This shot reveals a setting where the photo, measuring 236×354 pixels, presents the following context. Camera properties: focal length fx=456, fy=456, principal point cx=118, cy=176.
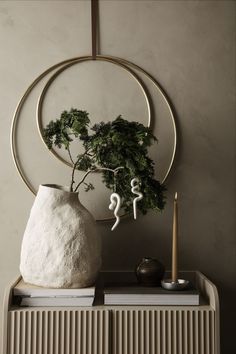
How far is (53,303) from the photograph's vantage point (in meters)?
1.23

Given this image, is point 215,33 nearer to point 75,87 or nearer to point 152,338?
point 75,87

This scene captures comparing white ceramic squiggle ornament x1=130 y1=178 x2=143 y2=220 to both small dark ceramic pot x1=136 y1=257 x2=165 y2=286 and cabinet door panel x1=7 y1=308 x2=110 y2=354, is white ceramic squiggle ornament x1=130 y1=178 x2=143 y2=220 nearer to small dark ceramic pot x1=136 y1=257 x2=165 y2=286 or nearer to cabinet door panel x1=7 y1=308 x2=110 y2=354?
small dark ceramic pot x1=136 y1=257 x2=165 y2=286

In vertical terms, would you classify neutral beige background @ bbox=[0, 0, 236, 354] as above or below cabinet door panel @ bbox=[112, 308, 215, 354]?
above

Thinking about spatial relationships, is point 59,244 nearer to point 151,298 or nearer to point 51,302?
point 51,302

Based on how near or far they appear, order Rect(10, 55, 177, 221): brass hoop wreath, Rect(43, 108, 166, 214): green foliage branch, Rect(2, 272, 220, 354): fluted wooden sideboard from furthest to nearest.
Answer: Rect(10, 55, 177, 221): brass hoop wreath
Rect(43, 108, 166, 214): green foliage branch
Rect(2, 272, 220, 354): fluted wooden sideboard

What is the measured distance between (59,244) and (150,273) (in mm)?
288

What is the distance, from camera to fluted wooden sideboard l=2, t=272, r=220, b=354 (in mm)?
1206

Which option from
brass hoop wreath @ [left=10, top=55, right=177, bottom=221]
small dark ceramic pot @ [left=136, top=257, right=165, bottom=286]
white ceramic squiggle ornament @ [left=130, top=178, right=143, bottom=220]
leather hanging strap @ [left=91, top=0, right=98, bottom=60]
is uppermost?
leather hanging strap @ [left=91, top=0, right=98, bottom=60]

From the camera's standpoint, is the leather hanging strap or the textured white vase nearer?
the textured white vase

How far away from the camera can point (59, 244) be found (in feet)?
4.14

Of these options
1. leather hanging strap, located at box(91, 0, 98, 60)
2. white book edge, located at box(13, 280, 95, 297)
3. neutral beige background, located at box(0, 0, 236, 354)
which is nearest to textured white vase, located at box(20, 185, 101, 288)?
white book edge, located at box(13, 280, 95, 297)

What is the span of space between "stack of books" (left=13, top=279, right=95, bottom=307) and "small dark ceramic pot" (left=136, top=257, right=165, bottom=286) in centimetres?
18

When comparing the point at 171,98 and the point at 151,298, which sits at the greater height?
the point at 171,98

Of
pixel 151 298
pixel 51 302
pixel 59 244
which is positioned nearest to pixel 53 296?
pixel 51 302
